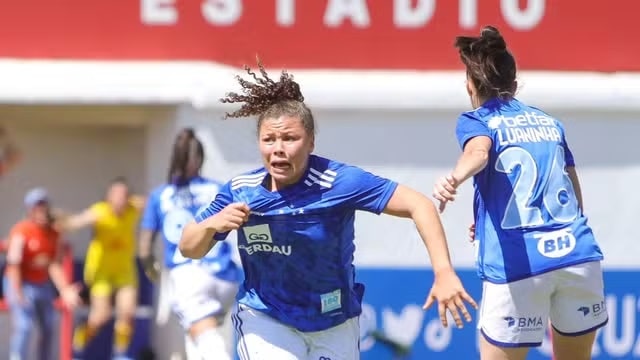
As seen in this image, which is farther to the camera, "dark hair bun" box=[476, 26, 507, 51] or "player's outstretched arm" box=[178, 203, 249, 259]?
"dark hair bun" box=[476, 26, 507, 51]

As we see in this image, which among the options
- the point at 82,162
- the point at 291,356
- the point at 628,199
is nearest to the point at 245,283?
the point at 291,356

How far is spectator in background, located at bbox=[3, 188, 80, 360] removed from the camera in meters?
11.5

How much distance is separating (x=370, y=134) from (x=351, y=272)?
447 cm

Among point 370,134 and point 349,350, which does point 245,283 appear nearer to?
point 349,350

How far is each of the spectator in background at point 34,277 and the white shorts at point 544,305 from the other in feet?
20.1

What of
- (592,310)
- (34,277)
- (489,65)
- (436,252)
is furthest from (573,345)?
(34,277)

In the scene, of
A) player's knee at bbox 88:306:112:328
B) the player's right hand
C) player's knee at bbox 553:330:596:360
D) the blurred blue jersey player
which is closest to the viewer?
the player's right hand

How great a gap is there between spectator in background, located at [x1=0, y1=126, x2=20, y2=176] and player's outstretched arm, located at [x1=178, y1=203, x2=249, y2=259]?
6.95m

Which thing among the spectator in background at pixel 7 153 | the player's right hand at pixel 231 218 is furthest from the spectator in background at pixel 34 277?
the player's right hand at pixel 231 218

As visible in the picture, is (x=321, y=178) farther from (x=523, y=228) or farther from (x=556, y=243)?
(x=556, y=243)

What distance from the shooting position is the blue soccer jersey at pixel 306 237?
5457 millimetres

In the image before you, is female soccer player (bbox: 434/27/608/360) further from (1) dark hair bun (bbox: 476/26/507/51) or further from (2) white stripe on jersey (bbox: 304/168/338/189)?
(2) white stripe on jersey (bbox: 304/168/338/189)

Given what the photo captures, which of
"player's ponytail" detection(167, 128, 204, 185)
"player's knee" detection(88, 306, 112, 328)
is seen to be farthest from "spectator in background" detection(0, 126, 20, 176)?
"player's ponytail" detection(167, 128, 204, 185)

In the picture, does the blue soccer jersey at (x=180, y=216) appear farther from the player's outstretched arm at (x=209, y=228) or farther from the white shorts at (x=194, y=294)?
the player's outstretched arm at (x=209, y=228)
